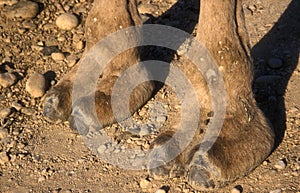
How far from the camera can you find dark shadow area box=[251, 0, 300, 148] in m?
4.86

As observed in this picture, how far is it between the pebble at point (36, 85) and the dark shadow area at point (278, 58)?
1.60 meters

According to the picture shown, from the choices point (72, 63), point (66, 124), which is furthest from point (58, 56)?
point (66, 124)

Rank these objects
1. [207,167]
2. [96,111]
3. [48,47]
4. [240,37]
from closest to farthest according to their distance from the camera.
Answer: [207,167]
[240,37]
[96,111]
[48,47]

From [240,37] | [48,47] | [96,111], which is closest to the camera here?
[240,37]

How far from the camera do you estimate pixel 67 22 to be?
5.96m

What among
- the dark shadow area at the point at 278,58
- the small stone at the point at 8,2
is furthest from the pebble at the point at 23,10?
the dark shadow area at the point at 278,58

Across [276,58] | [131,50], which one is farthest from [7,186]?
[276,58]

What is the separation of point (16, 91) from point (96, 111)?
0.92m

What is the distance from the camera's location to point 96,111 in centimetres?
480

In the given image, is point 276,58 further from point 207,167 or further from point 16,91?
point 16,91

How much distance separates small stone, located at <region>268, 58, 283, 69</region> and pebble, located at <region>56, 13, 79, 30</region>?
172cm

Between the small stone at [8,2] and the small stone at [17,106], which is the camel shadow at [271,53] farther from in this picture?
the small stone at [8,2]

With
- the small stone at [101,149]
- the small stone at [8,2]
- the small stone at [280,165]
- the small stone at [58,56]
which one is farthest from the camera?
the small stone at [8,2]

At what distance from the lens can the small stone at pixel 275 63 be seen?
523 cm
